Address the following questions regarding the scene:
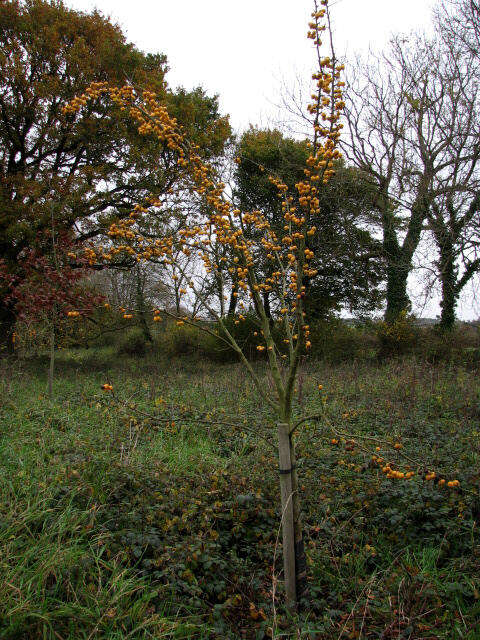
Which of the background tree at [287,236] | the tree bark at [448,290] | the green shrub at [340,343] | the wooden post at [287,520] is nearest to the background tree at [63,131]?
the green shrub at [340,343]

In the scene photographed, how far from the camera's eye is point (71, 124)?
34.7 ft

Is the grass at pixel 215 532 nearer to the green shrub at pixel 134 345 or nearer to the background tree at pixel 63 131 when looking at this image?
the background tree at pixel 63 131

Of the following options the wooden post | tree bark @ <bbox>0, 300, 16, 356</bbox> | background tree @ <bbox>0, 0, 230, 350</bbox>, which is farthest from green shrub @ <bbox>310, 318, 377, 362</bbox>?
the wooden post

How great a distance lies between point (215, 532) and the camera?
2.59m

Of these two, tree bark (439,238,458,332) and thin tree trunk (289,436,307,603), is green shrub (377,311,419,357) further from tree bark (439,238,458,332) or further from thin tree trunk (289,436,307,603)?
thin tree trunk (289,436,307,603)

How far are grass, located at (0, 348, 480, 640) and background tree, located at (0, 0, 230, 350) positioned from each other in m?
6.68

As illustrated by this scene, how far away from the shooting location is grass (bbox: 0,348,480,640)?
192cm

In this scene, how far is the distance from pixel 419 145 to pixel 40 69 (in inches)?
380

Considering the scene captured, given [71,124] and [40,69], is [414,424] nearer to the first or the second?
[71,124]

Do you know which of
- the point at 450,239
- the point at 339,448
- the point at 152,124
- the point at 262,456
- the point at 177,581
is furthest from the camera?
the point at 450,239

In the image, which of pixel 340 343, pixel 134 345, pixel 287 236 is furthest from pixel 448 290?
pixel 134 345

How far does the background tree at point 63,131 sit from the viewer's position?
32.3ft

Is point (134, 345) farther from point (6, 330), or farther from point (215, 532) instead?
point (215, 532)

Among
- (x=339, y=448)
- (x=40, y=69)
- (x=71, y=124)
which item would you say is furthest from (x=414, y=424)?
(x=40, y=69)
